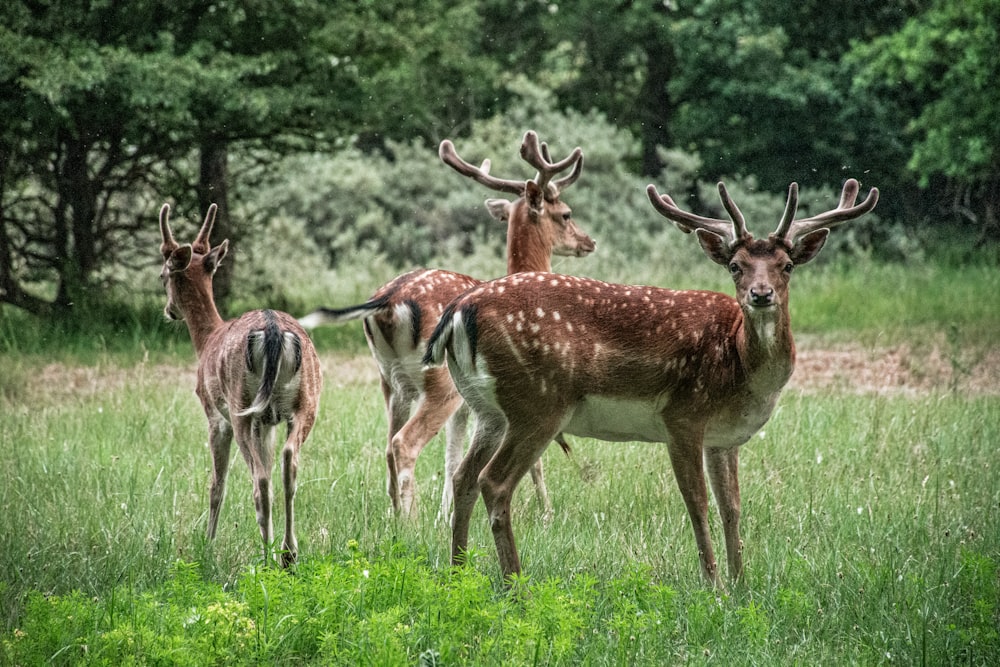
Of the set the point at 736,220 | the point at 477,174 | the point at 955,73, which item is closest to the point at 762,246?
the point at 736,220

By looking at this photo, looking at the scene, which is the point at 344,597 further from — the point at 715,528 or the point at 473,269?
the point at 473,269

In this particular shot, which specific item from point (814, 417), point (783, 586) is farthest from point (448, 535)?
point (814, 417)

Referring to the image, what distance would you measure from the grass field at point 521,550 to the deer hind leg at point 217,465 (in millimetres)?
74

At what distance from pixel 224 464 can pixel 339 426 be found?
7.57 feet

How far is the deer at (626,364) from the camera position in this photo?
15.4 feet

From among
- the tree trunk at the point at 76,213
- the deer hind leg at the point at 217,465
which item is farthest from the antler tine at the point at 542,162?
the tree trunk at the point at 76,213

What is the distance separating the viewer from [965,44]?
1314 centimetres

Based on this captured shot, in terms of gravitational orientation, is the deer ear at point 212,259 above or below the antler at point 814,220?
below

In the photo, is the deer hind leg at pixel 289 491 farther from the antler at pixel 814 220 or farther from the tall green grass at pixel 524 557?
the antler at pixel 814 220

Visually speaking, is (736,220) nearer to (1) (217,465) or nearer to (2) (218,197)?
(1) (217,465)

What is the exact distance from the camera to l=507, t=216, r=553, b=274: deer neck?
6.58 meters

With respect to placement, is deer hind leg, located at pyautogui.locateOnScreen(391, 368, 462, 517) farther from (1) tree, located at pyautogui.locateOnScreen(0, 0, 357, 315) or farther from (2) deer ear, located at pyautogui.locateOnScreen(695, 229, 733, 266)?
(1) tree, located at pyautogui.locateOnScreen(0, 0, 357, 315)

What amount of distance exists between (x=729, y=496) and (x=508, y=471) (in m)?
0.98

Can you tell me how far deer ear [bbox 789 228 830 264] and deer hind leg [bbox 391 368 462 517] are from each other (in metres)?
2.00
